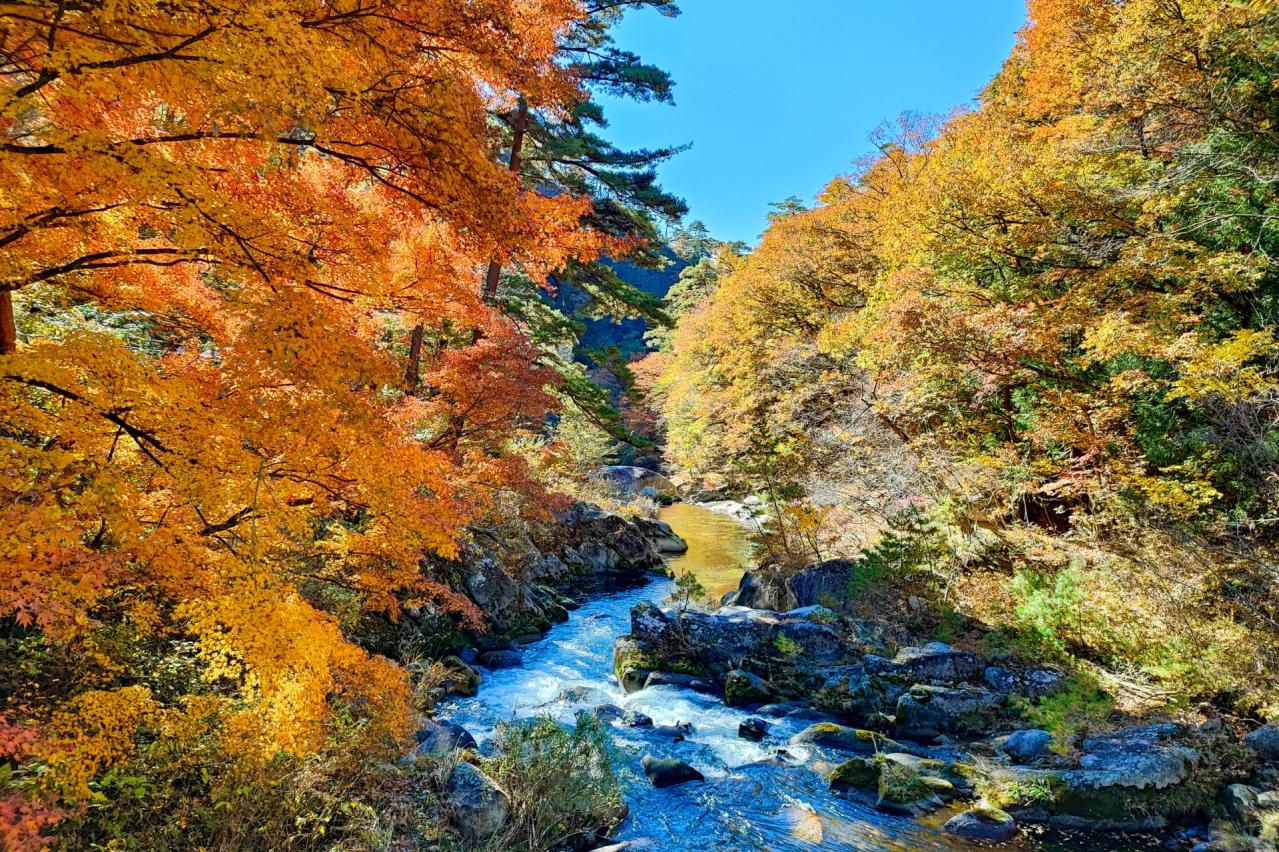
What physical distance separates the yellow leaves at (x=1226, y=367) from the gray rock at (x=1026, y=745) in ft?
15.7

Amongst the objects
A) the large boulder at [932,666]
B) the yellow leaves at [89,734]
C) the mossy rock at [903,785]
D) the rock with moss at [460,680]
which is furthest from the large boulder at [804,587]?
the yellow leaves at [89,734]

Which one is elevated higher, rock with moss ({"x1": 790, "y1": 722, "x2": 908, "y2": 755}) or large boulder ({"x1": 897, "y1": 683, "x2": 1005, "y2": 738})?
large boulder ({"x1": 897, "y1": 683, "x2": 1005, "y2": 738})

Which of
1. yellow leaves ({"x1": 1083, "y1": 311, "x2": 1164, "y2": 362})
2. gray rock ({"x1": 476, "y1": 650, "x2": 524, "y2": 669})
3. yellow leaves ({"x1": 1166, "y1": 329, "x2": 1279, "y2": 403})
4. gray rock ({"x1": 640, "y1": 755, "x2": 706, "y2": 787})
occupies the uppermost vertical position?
yellow leaves ({"x1": 1083, "y1": 311, "x2": 1164, "y2": 362})

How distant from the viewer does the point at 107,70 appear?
10.8ft

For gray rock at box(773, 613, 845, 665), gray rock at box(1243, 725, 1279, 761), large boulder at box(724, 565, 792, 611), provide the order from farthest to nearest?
large boulder at box(724, 565, 792, 611) < gray rock at box(773, 613, 845, 665) < gray rock at box(1243, 725, 1279, 761)

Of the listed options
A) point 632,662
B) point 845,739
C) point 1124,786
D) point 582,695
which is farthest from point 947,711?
point 582,695

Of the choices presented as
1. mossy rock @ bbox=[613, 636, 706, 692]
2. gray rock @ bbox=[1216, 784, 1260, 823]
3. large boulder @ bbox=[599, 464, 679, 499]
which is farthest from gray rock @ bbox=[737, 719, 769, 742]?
large boulder @ bbox=[599, 464, 679, 499]

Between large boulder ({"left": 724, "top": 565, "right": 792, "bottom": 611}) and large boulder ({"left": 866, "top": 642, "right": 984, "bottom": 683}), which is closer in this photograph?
large boulder ({"left": 866, "top": 642, "right": 984, "bottom": 683})

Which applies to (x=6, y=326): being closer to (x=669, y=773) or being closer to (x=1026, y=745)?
(x=669, y=773)

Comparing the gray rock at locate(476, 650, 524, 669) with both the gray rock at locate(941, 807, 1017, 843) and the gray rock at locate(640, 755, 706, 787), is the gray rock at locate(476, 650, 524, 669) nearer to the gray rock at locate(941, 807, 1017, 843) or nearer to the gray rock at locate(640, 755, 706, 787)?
→ the gray rock at locate(640, 755, 706, 787)

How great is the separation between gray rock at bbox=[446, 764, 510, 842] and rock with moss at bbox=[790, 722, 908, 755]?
4.66m

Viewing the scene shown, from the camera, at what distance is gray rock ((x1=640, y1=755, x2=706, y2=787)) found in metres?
7.30

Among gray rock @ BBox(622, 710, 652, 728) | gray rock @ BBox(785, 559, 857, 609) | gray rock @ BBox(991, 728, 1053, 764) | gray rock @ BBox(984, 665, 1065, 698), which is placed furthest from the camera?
gray rock @ BBox(785, 559, 857, 609)

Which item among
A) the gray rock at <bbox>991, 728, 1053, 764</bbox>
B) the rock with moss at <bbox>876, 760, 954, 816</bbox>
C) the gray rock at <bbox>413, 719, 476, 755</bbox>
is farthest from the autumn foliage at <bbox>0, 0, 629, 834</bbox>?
the gray rock at <bbox>991, 728, 1053, 764</bbox>
